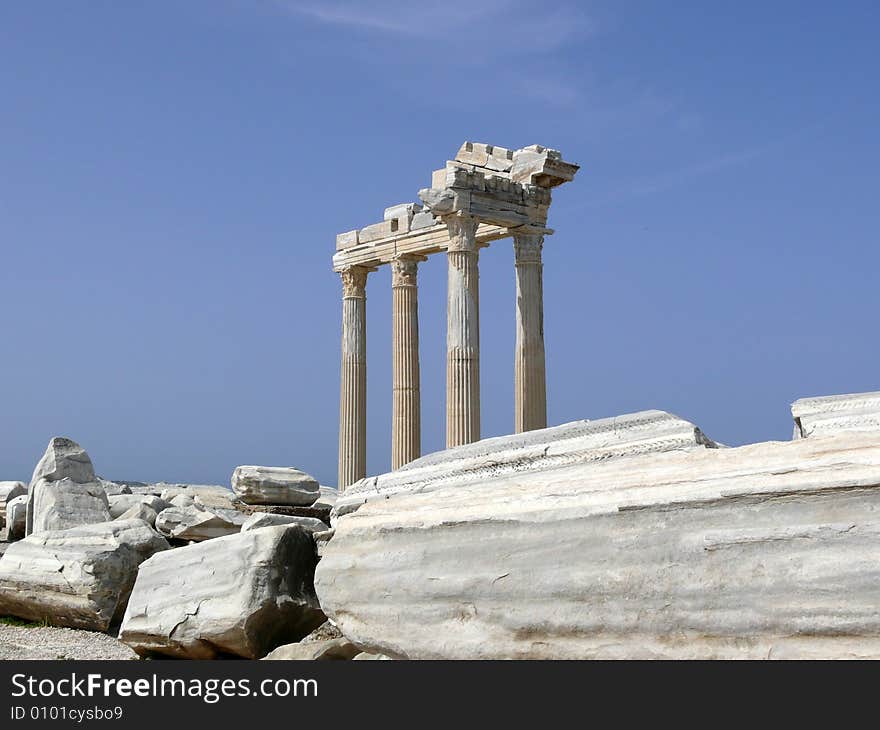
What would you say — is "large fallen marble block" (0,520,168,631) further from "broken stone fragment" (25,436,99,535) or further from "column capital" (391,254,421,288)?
"column capital" (391,254,421,288)

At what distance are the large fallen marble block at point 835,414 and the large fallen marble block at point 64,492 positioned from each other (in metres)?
8.92

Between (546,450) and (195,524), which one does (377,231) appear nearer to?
(195,524)

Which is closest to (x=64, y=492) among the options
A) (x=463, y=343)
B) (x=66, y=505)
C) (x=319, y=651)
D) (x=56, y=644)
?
(x=66, y=505)

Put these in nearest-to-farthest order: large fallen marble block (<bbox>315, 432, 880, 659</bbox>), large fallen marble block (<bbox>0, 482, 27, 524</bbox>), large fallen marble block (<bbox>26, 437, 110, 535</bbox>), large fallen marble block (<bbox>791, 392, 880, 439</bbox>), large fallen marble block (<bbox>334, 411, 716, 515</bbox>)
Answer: large fallen marble block (<bbox>315, 432, 880, 659</bbox>) → large fallen marble block (<bbox>791, 392, 880, 439</bbox>) → large fallen marble block (<bbox>334, 411, 716, 515</bbox>) → large fallen marble block (<bbox>26, 437, 110, 535</bbox>) → large fallen marble block (<bbox>0, 482, 27, 524</bbox>)

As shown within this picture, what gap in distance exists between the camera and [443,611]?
6.12 meters

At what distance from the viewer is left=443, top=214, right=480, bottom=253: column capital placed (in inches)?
880

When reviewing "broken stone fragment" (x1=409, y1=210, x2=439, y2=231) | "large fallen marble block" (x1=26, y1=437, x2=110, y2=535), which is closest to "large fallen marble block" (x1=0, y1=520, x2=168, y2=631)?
"large fallen marble block" (x1=26, y1=437, x2=110, y2=535)

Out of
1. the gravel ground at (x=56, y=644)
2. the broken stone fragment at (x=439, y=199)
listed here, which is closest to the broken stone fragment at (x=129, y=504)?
the gravel ground at (x=56, y=644)

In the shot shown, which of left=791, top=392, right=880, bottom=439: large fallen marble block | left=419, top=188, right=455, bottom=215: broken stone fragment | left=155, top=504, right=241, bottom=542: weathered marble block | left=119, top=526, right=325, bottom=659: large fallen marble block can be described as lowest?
left=119, top=526, right=325, bottom=659: large fallen marble block

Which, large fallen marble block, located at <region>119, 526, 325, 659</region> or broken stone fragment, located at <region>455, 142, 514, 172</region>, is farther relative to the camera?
broken stone fragment, located at <region>455, 142, 514, 172</region>

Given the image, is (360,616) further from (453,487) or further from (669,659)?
(669,659)

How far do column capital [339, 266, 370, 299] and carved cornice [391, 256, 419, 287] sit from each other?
5.28 feet

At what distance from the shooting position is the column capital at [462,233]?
22344mm
